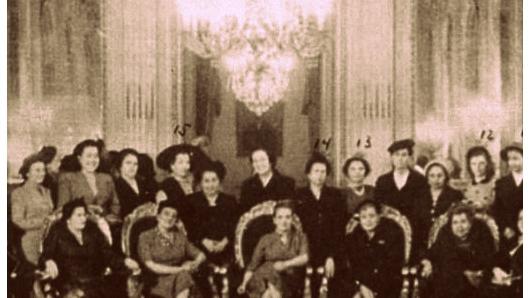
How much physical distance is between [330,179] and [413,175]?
1.38 ft

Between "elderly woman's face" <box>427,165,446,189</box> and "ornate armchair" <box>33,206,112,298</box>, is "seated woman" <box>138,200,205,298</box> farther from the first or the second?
"elderly woman's face" <box>427,165,446,189</box>

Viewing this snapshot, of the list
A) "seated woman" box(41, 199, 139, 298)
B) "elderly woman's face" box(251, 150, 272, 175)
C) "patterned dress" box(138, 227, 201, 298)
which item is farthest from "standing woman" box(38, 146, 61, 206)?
"elderly woman's face" box(251, 150, 272, 175)

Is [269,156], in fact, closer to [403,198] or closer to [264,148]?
[264,148]

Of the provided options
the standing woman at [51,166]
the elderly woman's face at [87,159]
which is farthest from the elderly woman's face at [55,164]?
the elderly woman's face at [87,159]

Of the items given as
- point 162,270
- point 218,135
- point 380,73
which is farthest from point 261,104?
point 162,270

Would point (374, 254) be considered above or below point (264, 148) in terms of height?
below

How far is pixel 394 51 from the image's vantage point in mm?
4445

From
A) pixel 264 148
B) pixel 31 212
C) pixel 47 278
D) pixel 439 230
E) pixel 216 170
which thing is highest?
pixel 264 148

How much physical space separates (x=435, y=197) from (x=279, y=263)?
2.80 ft

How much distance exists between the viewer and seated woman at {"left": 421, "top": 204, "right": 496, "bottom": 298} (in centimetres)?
443

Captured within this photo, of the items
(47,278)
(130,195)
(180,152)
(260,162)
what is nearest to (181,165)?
(180,152)

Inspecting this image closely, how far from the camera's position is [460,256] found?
4.44 metres

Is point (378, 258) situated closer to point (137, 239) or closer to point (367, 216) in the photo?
point (367, 216)

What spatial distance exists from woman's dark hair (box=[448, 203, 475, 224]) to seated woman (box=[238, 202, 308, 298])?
743 millimetres
